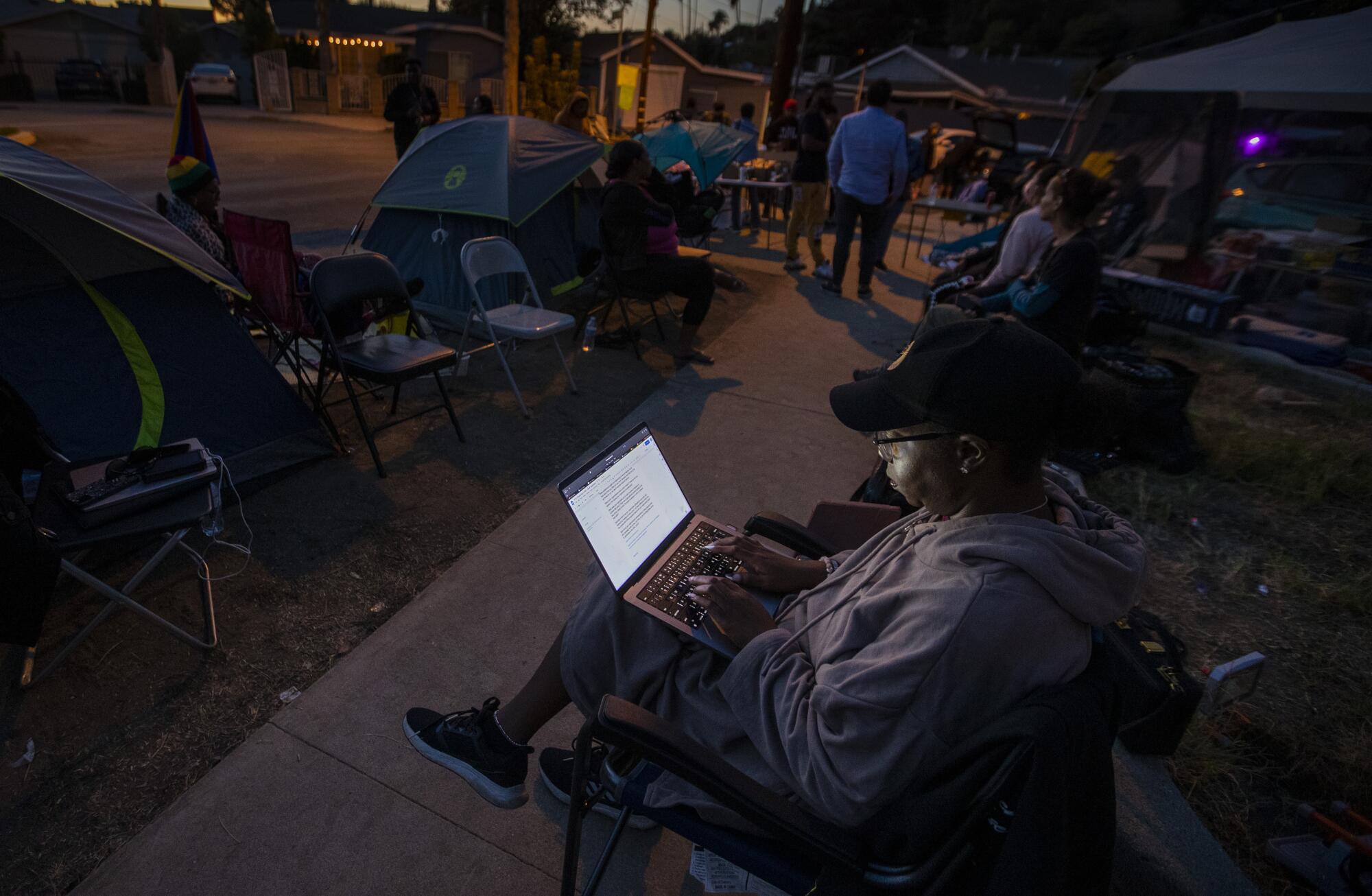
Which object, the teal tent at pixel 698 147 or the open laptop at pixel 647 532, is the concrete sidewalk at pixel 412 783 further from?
the teal tent at pixel 698 147

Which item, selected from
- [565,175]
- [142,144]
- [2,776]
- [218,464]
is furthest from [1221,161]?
Answer: [142,144]

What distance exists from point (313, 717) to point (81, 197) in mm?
2420

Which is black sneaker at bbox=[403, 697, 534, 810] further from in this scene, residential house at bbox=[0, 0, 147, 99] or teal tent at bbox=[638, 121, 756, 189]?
residential house at bbox=[0, 0, 147, 99]

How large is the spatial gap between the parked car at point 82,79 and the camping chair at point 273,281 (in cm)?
3036

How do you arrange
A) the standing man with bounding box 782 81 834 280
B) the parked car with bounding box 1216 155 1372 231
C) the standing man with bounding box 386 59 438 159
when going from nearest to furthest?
the parked car with bounding box 1216 155 1372 231
the standing man with bounding box 782 81 834 280
the standing man with bounding box 386 59 438 159

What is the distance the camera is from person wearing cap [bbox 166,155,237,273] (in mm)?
4043

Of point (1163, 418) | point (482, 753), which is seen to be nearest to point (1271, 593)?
point (1163, 418)

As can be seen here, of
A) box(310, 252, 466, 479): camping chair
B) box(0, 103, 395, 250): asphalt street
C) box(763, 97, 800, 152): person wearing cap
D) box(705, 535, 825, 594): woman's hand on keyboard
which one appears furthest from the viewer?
box(763, 97, 800, 152): person wearing cap

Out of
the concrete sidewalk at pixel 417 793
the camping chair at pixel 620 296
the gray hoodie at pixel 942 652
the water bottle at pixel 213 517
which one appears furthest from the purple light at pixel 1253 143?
the water bottle at pixel 213 517

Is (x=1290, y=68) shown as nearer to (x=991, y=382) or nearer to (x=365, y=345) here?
(x=991, y=382)

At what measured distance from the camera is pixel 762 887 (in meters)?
1.53

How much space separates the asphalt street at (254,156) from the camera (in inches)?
375

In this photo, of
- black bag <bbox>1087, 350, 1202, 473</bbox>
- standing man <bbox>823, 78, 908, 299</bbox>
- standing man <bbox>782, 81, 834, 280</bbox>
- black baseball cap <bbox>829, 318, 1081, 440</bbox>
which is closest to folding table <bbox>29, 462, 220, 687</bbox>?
black baseball cap <bbox>829, 318, 1081, 440</bbox>

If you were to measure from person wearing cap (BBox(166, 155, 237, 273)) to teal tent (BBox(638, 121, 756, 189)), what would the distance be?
6.12 meters
